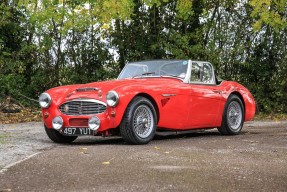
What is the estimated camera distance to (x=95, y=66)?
1917cm

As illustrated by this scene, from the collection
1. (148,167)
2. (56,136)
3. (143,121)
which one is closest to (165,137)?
(143,121)

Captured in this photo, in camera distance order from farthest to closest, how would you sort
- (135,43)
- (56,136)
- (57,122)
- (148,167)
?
(135,43) < (56,136) < (57,122) < (148,167)

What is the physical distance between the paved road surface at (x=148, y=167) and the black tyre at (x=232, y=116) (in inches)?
61.6

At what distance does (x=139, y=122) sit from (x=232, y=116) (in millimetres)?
2950

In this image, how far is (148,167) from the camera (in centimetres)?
624

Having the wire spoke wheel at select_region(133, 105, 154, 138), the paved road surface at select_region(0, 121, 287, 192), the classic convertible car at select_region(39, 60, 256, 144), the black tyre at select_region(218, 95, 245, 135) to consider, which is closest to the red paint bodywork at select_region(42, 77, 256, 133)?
the classic convertible car at select_region(39, 60, 256, 144)

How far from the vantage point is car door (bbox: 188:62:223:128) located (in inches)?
380

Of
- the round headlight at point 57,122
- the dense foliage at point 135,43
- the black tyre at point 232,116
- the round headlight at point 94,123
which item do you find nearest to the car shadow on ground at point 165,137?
the black tyre at point 232,116

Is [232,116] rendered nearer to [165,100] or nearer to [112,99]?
[165,100]

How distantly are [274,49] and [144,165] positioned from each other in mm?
12957

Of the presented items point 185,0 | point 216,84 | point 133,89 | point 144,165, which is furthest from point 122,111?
point 185,0

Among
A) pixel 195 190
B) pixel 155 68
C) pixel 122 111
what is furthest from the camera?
pixel 155 68

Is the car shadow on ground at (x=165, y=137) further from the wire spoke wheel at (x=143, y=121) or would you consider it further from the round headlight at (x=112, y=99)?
the round headlight at (x=112, y=99)

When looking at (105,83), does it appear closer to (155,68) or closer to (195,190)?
(155,68)
